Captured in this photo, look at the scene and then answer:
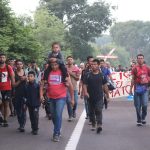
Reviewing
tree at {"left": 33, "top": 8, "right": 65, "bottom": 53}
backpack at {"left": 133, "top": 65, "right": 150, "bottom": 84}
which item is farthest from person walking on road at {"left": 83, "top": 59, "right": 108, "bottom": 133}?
tree at {"left": 33, "top": 8, "right": 65, "bottom": 53}

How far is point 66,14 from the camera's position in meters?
63.9

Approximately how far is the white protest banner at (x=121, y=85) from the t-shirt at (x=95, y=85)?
12.5m

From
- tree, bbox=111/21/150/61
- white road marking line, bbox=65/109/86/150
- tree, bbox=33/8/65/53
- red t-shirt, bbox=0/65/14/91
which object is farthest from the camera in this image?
tree, bbox=111/21/150/61

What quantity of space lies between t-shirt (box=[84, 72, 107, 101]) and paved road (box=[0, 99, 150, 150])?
2.57 feet

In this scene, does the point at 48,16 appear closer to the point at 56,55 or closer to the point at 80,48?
the point at 80,48

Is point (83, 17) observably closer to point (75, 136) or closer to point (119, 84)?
point (119, 84)

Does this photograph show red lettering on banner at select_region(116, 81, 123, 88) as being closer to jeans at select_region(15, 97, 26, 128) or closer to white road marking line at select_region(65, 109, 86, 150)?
white road marking line at select_region(65, 109, 86, 150)

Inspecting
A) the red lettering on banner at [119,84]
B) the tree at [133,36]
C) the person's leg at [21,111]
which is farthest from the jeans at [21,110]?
the tree at [133,36]

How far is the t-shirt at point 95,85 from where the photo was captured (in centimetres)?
1191

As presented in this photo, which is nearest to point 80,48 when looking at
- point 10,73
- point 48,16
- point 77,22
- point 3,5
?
point 77,22

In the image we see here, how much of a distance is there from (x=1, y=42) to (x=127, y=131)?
27.2 feet

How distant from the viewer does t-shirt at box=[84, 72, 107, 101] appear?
11906 millimetres

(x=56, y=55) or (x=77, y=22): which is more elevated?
(x=77, y=22)

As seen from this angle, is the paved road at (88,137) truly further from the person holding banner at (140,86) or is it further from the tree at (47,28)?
the tree at (47,28)
